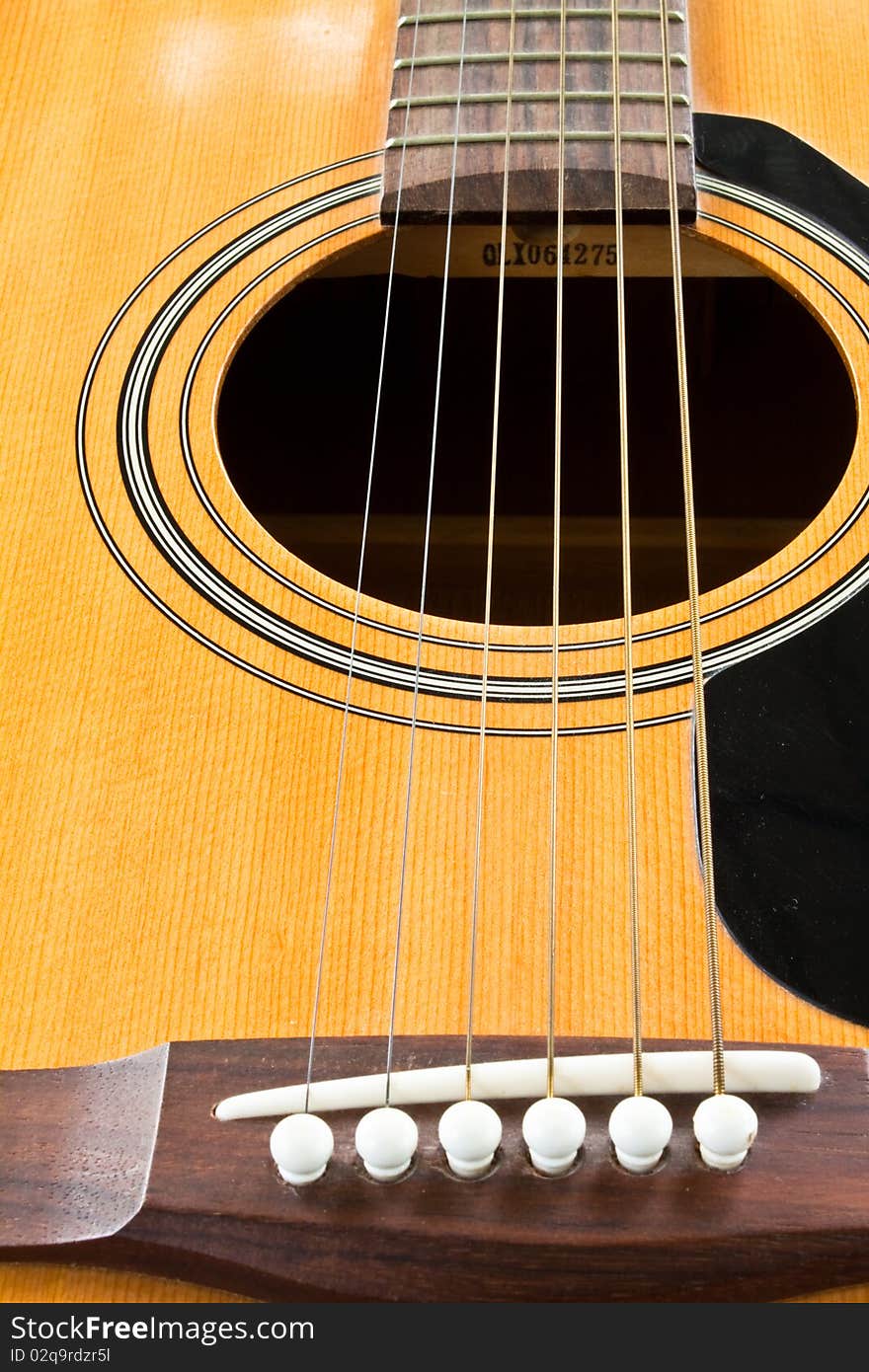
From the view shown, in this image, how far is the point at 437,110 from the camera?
36.3 inches

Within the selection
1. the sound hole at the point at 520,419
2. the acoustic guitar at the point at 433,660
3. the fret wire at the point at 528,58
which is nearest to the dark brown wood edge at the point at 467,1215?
the acoustic guitar at the point at 433,660

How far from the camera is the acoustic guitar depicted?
47 cm

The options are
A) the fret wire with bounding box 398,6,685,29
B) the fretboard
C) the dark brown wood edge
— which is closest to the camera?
the dark brown wood edge

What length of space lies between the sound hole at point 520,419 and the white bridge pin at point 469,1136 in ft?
1.86

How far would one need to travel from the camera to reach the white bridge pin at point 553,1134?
18.0 inches

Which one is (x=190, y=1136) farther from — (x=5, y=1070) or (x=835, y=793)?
(x=835, y=793)

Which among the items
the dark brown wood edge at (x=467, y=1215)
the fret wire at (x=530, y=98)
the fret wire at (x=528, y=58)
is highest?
the fret wire at (x=528, y=58)

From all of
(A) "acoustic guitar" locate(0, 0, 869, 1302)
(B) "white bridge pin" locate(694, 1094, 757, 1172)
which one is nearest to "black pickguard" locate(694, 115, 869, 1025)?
(A) "acoustic guitar" locate(0, 0, 869, 1302)

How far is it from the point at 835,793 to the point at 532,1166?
245 millimetres

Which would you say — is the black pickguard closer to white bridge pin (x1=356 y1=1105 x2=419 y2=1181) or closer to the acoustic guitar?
the acoustic guitar

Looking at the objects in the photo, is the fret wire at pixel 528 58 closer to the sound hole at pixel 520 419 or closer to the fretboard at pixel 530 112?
the fretboard at pixel 530 112

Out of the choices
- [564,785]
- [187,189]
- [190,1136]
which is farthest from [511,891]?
[187,189]

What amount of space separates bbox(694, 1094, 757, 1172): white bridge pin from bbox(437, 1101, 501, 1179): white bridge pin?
7cm

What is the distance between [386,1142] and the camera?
459 mm
